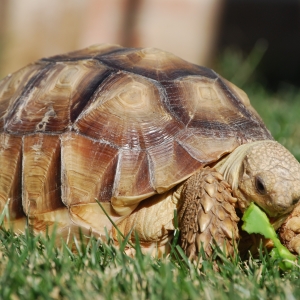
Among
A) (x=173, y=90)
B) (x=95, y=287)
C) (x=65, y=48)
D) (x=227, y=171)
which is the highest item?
(x=173, y=90)

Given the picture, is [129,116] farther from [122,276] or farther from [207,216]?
[122,276]

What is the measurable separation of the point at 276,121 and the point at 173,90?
2.06 m

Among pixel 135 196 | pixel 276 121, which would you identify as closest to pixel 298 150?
pixel 276 121

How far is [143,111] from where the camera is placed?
267 cm

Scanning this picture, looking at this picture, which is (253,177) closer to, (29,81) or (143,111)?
(143,111)

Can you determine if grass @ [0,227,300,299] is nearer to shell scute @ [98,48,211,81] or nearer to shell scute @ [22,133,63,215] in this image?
shell scute @ [22,133,63,215]

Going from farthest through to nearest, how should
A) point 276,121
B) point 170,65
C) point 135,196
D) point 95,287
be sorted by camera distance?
point 276,121 < point 170,65 < point 135,196 < point 95,287

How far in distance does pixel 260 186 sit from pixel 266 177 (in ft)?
0.16

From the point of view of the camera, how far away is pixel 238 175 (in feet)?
8.21

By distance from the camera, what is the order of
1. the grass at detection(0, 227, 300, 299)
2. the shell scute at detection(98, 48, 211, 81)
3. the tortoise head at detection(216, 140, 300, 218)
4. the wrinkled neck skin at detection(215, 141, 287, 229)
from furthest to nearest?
the shell scute at detection(98, 48, 211, 81)
the wrinkled neck skin at detection(215, 141, 287, 229)
the tortoise head at detection(216, 140, 300, 218)
the grass at detection(0, 227, 300, 299)

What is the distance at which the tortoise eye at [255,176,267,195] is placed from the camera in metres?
2.37

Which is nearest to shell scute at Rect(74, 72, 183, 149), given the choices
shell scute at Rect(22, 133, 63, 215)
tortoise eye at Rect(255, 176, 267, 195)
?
shell scute at Rect(22, 133, 63, 215)

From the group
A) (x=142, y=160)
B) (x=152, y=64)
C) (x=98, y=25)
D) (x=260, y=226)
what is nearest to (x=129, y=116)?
(x=142, y=160)

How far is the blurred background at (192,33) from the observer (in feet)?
18.6
